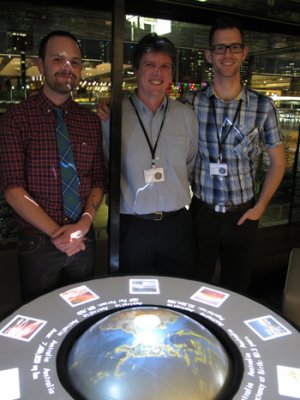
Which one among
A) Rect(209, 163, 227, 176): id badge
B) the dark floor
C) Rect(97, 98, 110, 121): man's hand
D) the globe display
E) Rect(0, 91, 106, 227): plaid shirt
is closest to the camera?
the globe display

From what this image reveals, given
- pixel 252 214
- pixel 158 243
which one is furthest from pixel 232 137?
pixel 158 243

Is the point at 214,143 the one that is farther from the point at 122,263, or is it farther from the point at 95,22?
the point at 95,22

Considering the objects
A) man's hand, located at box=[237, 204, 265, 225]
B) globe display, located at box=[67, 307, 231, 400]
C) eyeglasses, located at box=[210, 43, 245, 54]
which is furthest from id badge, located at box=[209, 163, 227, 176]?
globe display, located at box=[67, 307, 231, 400]

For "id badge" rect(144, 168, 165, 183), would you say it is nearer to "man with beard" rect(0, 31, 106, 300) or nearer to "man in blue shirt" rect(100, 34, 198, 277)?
"man in blue shirt" rect(100, 34, 198, 277)

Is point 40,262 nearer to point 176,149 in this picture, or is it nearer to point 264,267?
point 176,149

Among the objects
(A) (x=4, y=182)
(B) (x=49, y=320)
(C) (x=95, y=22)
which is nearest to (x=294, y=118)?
(C) (x=95, y=22)

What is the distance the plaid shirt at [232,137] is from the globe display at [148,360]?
3.19 feet

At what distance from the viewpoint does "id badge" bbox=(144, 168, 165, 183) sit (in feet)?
6.25

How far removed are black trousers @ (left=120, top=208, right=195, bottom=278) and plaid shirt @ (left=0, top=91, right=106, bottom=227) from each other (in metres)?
0.31

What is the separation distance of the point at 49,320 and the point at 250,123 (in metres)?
1.40

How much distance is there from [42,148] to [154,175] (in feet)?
1.79

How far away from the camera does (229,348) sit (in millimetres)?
1177

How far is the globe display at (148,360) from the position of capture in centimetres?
98

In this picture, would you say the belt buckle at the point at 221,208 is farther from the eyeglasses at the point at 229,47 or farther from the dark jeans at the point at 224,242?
→ the eyeglasses at the point at 229,47
